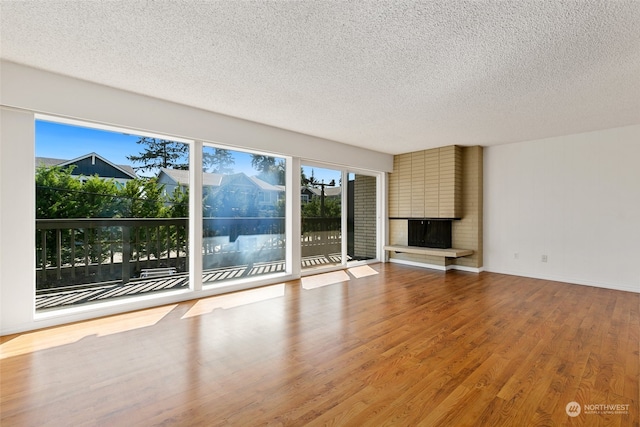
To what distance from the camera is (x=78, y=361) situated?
2346 mm

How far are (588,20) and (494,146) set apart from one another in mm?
4147

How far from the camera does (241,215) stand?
469cm

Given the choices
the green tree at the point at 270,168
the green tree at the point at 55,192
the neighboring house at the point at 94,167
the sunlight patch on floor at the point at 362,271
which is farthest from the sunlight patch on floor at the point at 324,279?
the green tree at the point at 55,192

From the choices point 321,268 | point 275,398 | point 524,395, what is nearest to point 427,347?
point 524,395

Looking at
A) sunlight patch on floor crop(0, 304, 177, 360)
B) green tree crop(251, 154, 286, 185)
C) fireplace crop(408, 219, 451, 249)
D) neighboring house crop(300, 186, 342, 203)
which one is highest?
green tree crop(251, 154, 286, 185)

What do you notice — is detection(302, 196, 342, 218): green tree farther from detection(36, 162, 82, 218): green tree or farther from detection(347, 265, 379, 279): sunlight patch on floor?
detection(36, 162, 82, 218): green tree

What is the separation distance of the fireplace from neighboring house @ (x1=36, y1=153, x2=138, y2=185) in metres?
5.32

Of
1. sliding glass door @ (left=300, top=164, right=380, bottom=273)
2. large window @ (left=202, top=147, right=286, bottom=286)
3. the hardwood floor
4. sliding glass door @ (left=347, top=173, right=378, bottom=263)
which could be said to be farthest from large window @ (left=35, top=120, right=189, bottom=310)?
sliding glass door @ (left=347, top=173, right=378, bottom=263)

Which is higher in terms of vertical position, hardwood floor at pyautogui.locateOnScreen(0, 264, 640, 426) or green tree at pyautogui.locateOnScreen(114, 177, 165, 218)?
green tree at pyautogui.locateOnScreen(114, 177, 165, 218)

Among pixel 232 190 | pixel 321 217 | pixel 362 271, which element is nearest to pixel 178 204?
pixel 232 190

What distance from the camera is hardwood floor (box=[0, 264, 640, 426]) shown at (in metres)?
1.74

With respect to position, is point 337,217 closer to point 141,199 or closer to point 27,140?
point 141,199

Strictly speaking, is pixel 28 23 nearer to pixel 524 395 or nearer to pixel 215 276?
pixel 215 276

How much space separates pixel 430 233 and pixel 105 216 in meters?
5.66
